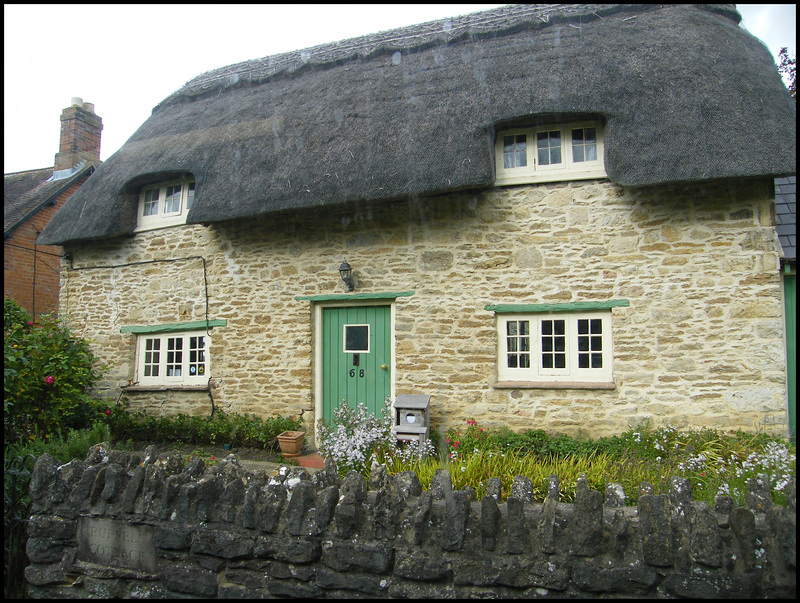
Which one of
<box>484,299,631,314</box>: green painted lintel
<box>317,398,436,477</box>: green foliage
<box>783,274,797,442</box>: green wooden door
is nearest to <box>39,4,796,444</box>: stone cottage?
<box>484,299,631,314</box>: green painted lintel

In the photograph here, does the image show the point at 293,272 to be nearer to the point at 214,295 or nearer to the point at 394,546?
the point at 214,295

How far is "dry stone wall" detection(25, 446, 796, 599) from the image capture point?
2498 millimetres

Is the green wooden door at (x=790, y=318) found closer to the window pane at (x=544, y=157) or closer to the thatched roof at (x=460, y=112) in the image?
the thatched roof at (x=460, y=112)

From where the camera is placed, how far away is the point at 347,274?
7039 millimetres

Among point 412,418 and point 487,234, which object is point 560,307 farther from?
point 412,418

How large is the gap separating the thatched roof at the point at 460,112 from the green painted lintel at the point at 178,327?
5.26ft

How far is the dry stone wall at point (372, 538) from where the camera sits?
98.3 inches

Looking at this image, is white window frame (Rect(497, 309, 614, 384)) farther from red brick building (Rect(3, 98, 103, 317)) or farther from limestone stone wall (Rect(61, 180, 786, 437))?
red brick building (Rect(3, 98, 103, 317))

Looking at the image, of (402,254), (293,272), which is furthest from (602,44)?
(293,272)

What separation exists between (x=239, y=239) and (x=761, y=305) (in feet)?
22.8

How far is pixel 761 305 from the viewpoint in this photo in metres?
5.75

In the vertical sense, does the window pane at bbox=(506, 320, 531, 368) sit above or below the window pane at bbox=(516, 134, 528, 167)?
below

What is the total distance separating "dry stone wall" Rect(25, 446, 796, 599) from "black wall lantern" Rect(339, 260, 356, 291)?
391 centimetres

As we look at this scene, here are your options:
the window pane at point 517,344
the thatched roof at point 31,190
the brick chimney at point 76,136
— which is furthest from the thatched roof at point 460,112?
the brick chimney at point 76,136
